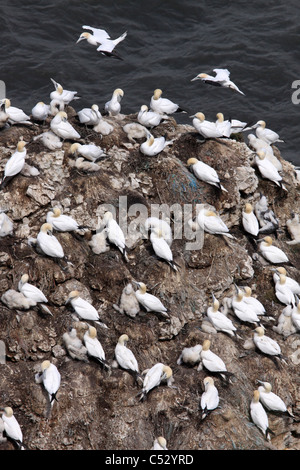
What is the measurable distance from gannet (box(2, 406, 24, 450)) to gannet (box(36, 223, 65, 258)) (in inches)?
114

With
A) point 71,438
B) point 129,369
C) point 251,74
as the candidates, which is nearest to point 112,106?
point 129,369

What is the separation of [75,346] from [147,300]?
1.47 meters

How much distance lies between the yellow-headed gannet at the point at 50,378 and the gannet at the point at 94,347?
0.70m

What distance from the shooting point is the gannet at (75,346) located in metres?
13.6

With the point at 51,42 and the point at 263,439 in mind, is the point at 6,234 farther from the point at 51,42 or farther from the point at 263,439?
the point at 51,42

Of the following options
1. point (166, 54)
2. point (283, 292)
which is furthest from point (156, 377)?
point (166, 54)

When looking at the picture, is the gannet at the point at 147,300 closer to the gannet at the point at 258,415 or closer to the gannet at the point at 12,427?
the gannet at the point at 258,415

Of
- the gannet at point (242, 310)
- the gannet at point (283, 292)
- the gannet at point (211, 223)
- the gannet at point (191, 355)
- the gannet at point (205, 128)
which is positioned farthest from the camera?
the gannet at point (205, 128)

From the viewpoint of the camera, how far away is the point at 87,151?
1541cm

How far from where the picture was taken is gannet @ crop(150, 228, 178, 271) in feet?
47.9

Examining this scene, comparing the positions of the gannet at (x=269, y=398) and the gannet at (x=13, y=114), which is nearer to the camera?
the gannet at (x=269, y=398)

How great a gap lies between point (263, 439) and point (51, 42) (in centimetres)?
1902

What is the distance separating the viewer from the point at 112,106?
1761 centimetres

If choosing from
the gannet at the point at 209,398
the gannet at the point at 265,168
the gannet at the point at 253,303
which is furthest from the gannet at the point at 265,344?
the gannet at the point at 265,168
